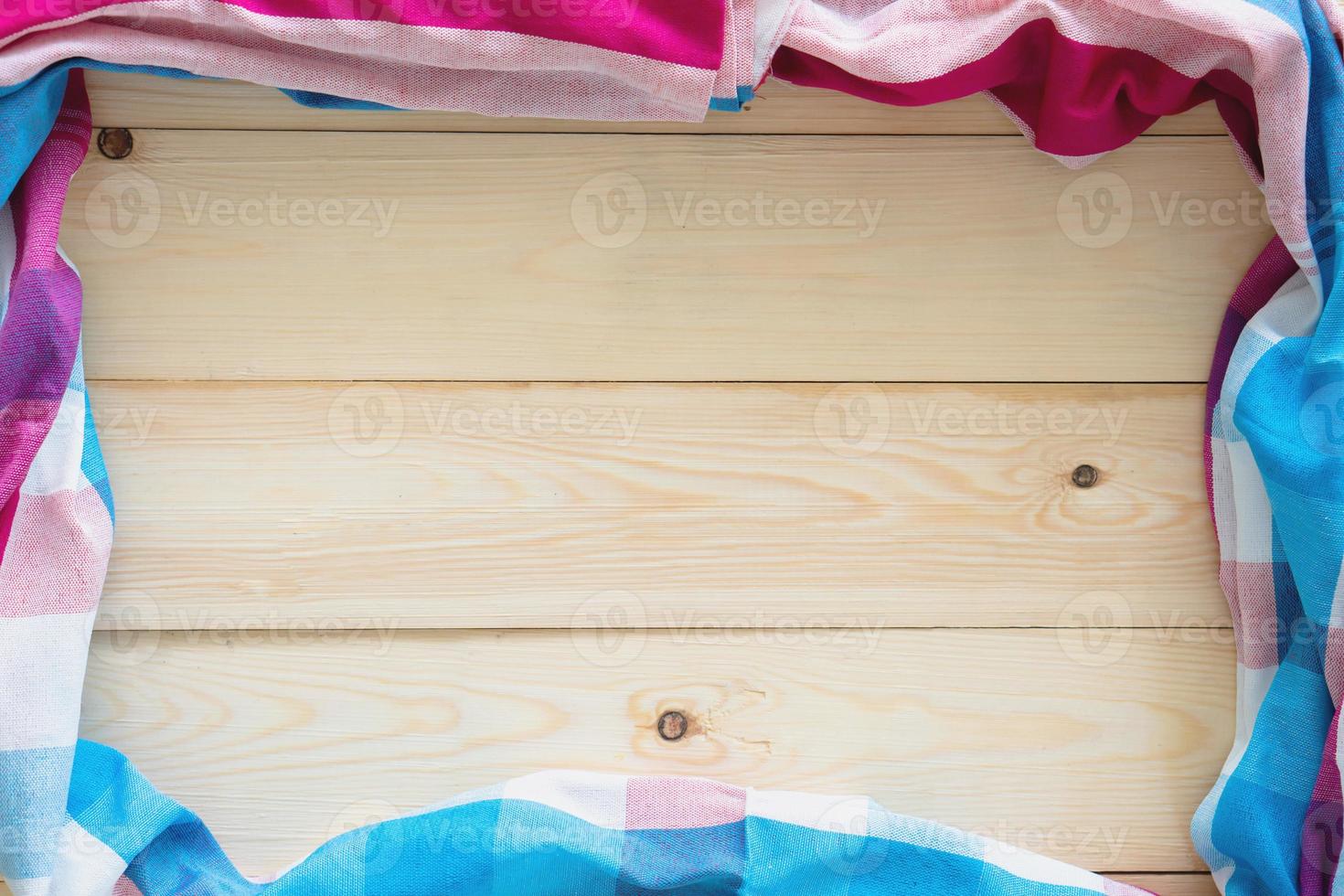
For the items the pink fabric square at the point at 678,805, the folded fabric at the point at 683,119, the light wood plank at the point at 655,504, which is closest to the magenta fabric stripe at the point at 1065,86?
the folded fabric at the point at 683,119

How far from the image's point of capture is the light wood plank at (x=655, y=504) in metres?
0.52

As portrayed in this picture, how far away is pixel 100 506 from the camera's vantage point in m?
0.50

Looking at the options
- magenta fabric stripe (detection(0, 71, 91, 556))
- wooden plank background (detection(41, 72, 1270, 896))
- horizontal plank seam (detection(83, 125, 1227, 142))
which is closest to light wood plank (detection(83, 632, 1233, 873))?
wooden plank background (detection(41, 72, 1270, 896))

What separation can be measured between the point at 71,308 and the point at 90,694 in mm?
209

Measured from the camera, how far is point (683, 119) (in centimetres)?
48

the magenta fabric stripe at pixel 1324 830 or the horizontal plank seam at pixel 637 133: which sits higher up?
the horizontal plank seam at pixel 637 133

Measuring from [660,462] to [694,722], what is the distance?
0.48 feet

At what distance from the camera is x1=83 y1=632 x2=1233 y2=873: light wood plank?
52 cm

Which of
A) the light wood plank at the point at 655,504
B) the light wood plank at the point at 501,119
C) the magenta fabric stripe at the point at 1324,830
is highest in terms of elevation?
the light wood plank at the point at 501,119

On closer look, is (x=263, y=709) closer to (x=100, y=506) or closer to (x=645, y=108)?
(x=100, y=506)

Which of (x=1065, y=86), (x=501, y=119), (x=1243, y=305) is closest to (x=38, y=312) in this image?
(x=501, y=119)

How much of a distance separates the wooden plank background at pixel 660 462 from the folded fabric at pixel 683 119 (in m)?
0.02

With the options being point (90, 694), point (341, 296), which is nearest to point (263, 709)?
point (90, 694)

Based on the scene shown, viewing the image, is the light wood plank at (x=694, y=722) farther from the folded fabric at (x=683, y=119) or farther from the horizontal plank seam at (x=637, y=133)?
the horizontal plank seam at (x=637, y=133)
